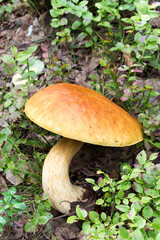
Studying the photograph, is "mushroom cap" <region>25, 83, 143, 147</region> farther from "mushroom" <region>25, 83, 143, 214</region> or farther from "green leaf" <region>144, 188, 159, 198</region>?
"green leaf" <region>144, 188, 159, 198</region>

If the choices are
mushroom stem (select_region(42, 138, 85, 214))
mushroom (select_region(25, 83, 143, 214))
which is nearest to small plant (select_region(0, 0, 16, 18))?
mushroom (select_region(25, 83, 143, 214))

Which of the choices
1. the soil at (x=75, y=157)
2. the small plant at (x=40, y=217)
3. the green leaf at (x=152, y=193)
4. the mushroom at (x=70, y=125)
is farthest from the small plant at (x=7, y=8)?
the green leaf at (x=152, y=193)

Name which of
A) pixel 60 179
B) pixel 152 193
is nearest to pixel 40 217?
pixel 60 179

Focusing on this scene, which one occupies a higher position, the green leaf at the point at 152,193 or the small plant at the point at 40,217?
the small plant at the point at 40,217

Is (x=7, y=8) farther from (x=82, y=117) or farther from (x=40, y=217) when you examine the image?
(x=40, y=217)

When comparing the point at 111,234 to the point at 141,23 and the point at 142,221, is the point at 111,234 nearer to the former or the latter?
the point at 142,221

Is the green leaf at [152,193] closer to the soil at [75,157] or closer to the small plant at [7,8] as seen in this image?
the soil at [75,157]

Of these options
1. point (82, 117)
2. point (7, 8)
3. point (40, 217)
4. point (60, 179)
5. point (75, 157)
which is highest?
point (7, 8)
